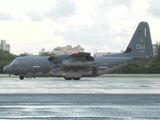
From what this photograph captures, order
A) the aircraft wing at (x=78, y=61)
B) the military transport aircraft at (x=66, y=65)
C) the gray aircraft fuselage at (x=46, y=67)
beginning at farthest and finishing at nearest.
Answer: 1. the gray aircraft fuselage at (x=46, y=67)
2. the military transport aircraft at (x=66, y=65)
3. the aircraft wing at (x=78, y=61)

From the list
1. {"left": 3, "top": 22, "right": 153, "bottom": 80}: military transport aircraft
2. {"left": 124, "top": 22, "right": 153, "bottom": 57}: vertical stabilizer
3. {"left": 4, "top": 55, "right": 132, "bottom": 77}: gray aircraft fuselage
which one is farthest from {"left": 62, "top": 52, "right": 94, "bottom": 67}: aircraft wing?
{"left": 124, "top": 22, "right": 153, "bottom": 57}: vertical stabilizer

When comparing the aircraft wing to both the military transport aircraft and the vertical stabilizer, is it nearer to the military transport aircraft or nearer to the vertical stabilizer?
the military transport aircraft

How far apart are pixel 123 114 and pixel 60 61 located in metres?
29.1

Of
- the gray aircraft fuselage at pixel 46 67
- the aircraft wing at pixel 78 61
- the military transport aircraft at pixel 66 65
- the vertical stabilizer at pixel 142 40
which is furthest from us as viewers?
the vertical stabilizer at pixel 142 40

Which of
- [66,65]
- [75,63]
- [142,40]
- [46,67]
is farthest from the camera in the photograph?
[142,40]

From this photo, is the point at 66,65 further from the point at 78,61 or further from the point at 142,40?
the point at 142,40

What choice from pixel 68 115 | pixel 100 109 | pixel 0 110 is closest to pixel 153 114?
pixel 100 109

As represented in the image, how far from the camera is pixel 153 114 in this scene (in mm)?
9703

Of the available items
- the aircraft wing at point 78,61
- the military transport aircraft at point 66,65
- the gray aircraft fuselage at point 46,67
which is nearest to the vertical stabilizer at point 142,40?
the military transport aircraft at point 66,65

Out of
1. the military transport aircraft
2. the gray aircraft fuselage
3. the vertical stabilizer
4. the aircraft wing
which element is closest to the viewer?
the aircraft wing

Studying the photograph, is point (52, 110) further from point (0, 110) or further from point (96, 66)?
point (96, 66)

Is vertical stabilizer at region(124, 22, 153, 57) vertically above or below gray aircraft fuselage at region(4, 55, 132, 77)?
above

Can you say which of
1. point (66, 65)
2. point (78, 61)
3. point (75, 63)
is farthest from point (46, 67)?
point (78, 61)

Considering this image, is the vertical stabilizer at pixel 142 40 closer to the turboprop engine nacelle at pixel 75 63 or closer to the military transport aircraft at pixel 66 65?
the military transport aircraft at pixel 66 65
